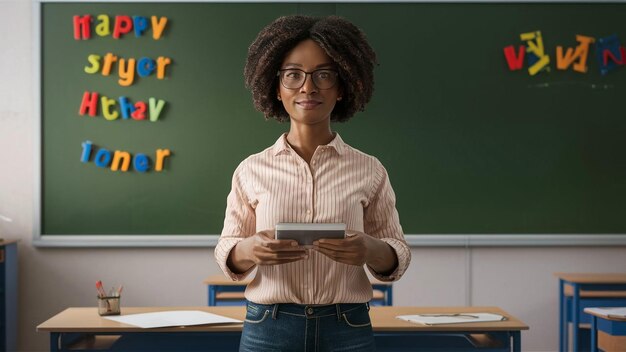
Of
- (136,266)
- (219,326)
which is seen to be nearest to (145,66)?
(136,266)

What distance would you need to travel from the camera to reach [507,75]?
508cm

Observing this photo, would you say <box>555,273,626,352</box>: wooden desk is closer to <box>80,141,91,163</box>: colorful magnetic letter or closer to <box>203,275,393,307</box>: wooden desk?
<box>203,275,393,307</box>: wooden desk

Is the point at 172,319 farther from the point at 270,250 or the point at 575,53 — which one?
the point at 575,53

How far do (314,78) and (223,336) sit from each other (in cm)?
137

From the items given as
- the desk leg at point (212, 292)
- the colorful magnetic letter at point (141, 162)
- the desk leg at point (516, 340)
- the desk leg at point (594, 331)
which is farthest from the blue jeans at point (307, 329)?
the colorful magnetic letter at point (141, 162)

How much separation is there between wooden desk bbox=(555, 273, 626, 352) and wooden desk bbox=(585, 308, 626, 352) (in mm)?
642

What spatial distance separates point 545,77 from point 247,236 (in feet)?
13.1

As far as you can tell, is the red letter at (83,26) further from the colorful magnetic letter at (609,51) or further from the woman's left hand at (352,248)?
the woman's left hand at (352,248)

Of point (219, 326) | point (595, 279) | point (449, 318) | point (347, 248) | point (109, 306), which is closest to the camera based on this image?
point (347, 248)

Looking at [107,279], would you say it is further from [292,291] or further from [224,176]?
[292,291]

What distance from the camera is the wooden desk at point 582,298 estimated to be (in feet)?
13.5

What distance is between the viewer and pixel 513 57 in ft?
16.6

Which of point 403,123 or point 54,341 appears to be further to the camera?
point 403,123

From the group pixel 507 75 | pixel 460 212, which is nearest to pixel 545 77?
pixel 507 75
